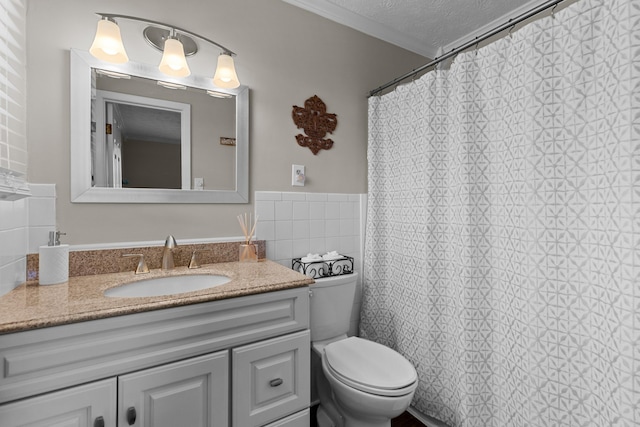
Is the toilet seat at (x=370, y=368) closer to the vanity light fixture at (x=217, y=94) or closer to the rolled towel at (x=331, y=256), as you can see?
the rolled towel at (x=331, y=256)

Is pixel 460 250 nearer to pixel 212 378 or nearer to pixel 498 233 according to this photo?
pixel 498 233

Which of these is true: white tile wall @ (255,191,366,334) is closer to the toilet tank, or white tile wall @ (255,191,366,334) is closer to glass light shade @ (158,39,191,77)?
the toilet tank

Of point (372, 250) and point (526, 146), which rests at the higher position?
point (526, 146)

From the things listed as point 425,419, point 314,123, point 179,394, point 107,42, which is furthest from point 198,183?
point 425,419

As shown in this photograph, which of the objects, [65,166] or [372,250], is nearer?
[65,166]

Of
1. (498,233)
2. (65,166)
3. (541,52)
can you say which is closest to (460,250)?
(498,233)

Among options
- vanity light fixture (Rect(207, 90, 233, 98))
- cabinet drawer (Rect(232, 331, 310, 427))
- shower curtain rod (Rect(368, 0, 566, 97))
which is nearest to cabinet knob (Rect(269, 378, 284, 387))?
cabinet drawer (Rect(232, 331, 310, 427))

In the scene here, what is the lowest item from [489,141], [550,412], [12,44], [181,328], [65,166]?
[550,412]

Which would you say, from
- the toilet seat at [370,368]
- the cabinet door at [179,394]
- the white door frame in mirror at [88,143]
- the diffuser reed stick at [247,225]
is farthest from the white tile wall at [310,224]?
the cabinet door at [179,394]

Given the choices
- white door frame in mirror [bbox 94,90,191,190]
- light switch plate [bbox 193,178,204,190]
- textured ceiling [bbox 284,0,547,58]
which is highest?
textured ceiling [bbox 284,0,547,58]

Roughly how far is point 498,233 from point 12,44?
216 cm

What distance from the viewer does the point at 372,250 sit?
2025mm

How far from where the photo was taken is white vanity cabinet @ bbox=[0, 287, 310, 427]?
2.65 feet

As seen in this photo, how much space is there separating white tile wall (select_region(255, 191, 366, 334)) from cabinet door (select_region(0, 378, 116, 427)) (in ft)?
3.25
